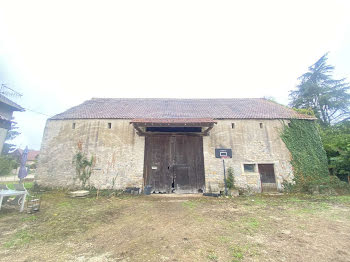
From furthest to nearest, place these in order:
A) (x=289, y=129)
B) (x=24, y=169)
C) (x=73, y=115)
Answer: (x=73, y=115)
(x=289, y=129)
(x=24, y=169)

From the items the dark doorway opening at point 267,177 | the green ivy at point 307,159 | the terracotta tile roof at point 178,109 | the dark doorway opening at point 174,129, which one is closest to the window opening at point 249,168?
the dark doorway opening at point 267,177

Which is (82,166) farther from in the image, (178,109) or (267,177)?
(267,177)

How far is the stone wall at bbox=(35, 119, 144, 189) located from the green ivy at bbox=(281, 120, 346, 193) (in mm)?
8771

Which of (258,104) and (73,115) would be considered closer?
(73,115)

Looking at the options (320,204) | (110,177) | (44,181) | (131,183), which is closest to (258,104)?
(320,204)

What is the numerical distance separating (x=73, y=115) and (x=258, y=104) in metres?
13.6

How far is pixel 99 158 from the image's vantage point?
8398 mm

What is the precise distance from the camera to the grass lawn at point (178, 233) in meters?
2.66

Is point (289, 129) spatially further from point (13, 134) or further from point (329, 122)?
point (13, 134)

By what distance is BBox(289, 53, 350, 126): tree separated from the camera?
1538 centimetres

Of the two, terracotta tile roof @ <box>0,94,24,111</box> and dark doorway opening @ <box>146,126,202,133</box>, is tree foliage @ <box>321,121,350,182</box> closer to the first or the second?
dark doorway opening @ <box>146,126,202,133</box>

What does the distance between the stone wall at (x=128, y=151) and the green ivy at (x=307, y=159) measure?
0.45 m

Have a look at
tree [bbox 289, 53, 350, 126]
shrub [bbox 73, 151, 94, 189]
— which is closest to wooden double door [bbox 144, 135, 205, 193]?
shrub [bbox 73, 151, 94, 189]

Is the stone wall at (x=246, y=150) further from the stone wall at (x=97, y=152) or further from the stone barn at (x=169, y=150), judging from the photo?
the stone wall at (x=97, y=152)
